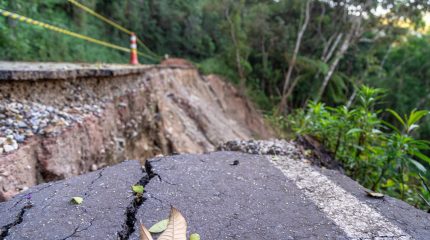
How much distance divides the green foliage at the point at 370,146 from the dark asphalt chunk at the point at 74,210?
191 cm

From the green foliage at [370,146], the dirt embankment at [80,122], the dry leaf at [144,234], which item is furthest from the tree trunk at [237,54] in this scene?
the dry leaf at [144,234]

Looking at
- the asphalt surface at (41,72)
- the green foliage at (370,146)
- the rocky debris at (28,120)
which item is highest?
the asphalt surface at (41,72)

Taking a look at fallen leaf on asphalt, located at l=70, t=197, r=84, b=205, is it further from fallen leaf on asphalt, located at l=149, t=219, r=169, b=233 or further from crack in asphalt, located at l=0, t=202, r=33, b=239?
fallen leaf on asphalt, located at l=149, t=219, r=169, b=233

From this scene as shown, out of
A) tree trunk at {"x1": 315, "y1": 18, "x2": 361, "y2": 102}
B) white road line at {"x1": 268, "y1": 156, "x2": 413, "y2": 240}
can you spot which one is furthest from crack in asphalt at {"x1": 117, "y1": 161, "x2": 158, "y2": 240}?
tree trunk at {"x1": 315, "y1": 18, "x2": 361, "y2": 102}

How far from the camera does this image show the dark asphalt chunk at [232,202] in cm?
139

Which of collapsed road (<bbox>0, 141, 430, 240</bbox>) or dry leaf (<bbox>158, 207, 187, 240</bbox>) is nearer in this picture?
dry leaf (<bbox>158, 207, 187, 240</bbox>)

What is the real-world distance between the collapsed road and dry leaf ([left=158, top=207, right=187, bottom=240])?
8 centimetres

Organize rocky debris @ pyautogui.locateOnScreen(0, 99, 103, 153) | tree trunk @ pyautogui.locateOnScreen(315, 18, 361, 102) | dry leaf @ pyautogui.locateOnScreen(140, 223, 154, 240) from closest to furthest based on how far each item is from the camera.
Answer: dry leaf @ pyautogui.locateOnScreen(140, 223, 154, 240), rocky debris @ pyautogui.locateOnScreen(0, 99, 103, 153), tree trunk @ pyautogui.locateOnScreen(315, 18, 361, 102)

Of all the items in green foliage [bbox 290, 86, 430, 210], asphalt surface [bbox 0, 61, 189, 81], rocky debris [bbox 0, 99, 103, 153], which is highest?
asphalt surface [bbox 0, 61, 189, 81]

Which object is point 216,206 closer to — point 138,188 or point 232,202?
point 232,202

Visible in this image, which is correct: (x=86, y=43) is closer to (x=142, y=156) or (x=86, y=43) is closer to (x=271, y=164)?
(x=142, y=156)

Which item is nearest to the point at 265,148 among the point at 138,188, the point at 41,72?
the point at 138,188

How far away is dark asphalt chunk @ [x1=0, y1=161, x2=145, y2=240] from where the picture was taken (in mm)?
1342

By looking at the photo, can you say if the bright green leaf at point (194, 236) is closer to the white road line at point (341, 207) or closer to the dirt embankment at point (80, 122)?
the white road line at point (341, 207)
